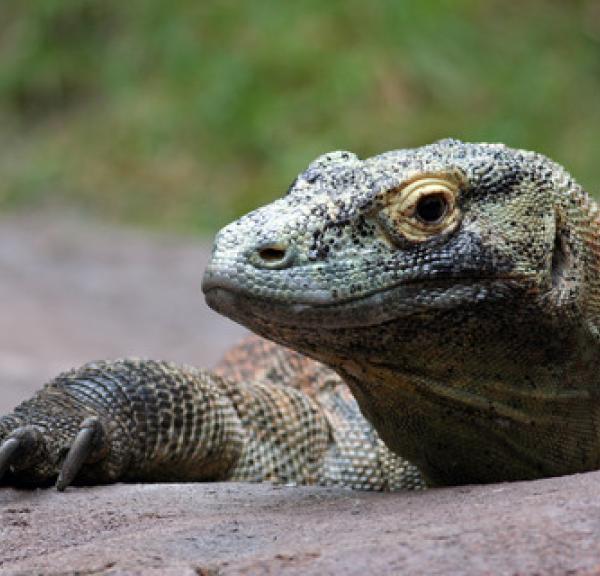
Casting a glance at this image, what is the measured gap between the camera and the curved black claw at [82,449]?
4371 millimetres

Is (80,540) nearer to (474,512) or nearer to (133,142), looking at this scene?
(474,512)

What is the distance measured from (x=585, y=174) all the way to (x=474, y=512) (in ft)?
34.1

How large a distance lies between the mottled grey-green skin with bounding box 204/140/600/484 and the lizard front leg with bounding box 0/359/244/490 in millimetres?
966

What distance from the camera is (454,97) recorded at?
1448 centimetres

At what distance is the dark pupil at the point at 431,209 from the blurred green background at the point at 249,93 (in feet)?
31.6

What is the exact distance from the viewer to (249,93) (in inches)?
568

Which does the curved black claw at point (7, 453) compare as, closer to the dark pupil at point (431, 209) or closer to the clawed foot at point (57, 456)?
the clawed foot at point (57, 456)

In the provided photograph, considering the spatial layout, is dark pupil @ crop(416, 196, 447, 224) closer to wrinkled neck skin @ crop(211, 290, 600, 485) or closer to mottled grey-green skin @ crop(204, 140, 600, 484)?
mottled grey-green skin @ crop(204, 140, 600, 484)

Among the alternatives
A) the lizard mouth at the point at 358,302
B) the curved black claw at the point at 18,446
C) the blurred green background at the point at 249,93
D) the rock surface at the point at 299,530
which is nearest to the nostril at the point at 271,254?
the lizard mouth at the point at 358,302

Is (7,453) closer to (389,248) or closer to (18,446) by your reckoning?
(18,446)

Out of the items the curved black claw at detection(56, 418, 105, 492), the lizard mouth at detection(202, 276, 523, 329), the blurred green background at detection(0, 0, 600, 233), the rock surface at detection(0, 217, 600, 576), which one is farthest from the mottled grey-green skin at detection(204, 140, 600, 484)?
the blurred green background at detection(0, 0, 600, 233)

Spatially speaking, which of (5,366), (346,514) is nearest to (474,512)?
(346,514)

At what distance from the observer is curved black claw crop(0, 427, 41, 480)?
4.26 meters

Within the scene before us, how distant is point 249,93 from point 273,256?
1098 centimetres
